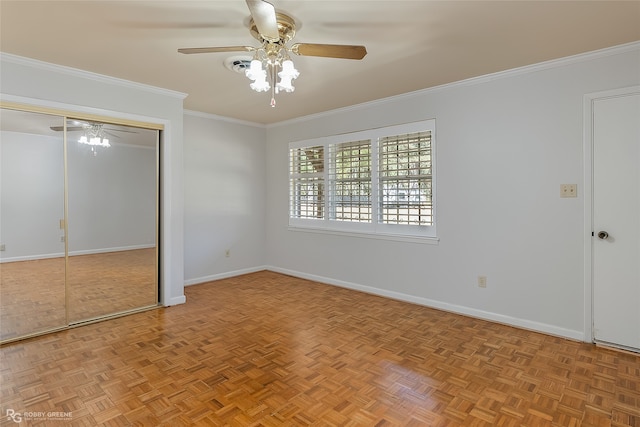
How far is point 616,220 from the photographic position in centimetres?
279

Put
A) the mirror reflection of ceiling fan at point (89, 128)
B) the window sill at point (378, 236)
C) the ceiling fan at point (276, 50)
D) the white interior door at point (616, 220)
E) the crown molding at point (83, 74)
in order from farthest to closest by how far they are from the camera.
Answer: the window sill at point (378, 236), the mirror reflection of ceiling fan at point (89, 128), the crown molding at point (83, 74), the white interior door at point (616, 220), the ceiling fan at point (276, 50)

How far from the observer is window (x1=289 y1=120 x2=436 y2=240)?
3.93 metres

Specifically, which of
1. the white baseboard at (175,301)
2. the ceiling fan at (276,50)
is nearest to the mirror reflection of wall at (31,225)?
the white baseboard at (175,301)

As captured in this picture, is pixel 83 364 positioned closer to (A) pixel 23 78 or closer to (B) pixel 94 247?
(B) pixel 94 247

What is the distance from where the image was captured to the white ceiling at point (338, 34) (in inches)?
84.6

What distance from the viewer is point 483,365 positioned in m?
2.53

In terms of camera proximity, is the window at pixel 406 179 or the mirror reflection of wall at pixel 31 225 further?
the window at pixel 406 179

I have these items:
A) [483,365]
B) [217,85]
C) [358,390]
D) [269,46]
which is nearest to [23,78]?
[217,85]

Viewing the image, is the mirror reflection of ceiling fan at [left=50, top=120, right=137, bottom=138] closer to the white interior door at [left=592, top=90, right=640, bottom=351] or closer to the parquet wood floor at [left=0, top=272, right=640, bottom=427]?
the parquet wood floor at [left=0, top=272, right=640, bottom=427]

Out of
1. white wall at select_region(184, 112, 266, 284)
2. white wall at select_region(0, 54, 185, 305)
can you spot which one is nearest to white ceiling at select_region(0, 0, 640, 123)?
white wall at select_region(0, 54, 185, 305)

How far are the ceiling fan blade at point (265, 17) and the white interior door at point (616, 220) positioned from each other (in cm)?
276

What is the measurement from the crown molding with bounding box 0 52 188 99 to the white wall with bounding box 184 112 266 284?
Answer: 0.93 metres

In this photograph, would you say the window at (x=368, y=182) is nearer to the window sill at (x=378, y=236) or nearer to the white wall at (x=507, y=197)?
the window sill at (x=378, y=236)

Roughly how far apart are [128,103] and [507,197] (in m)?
4.02
